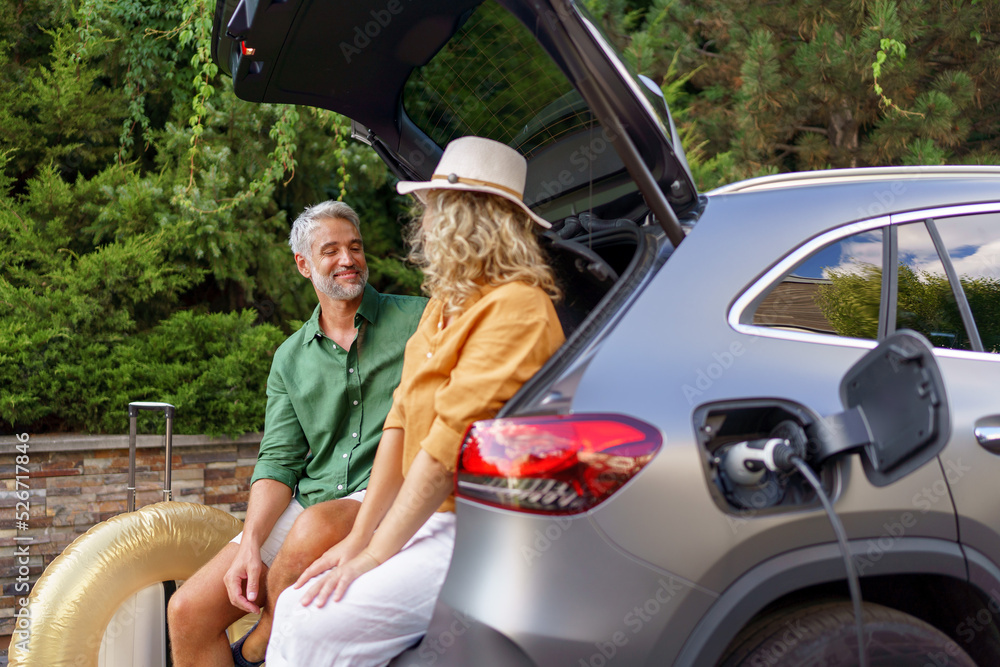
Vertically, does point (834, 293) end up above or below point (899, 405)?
above

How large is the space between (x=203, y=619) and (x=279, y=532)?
365mm

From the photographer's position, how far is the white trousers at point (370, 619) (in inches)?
66.2

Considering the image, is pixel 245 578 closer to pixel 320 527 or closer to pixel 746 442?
pixel 320 527

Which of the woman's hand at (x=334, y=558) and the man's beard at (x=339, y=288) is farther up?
the man's beard at (x=339, y=288)

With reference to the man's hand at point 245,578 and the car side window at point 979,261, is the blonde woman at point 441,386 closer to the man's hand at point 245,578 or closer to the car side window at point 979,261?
the man's hand at point 245,578

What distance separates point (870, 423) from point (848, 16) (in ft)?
15.1

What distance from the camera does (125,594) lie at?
2672mm

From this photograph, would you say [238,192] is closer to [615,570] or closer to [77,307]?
[77,307]

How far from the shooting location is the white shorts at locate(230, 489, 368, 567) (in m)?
2.61

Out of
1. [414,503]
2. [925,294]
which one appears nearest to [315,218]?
[414,503]

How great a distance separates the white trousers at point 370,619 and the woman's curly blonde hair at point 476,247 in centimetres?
61

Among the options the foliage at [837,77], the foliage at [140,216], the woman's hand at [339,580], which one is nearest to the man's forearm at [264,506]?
the woman's hand at [339,580]

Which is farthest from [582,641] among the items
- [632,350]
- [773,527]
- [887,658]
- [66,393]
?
[66,393]

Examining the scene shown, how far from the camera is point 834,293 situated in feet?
5.66
